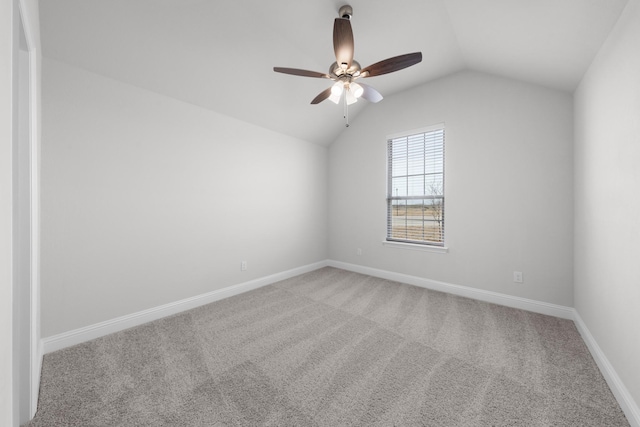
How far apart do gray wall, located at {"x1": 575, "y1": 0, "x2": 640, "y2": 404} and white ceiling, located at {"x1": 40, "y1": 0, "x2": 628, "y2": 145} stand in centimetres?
23

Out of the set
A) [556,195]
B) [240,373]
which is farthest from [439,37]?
[240,373]

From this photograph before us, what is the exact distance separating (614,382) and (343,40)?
3008 mm

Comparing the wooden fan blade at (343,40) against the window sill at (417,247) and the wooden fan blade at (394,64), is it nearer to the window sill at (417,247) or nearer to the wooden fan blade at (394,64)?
the wooden fan blade at (394,64)

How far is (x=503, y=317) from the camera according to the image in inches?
106

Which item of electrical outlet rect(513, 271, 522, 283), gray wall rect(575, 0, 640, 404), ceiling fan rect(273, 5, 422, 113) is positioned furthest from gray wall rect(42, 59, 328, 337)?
gray wall rect(575, 0, 640, 404)

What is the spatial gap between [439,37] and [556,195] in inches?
84.1

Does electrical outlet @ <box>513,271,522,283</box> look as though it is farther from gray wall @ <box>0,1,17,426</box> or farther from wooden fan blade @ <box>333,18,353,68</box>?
gray wall @ <box>0,1,17,426</box>

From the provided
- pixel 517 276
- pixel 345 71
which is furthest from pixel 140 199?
pixel 517 276

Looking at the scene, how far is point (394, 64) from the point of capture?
2008 millimetres

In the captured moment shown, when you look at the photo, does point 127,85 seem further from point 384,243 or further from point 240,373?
point 384,243

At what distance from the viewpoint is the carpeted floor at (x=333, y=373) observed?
146 centimetres

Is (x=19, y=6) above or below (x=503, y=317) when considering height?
above

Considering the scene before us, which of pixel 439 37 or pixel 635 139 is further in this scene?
pixel 439 37

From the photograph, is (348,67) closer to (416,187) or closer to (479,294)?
(416,187)
